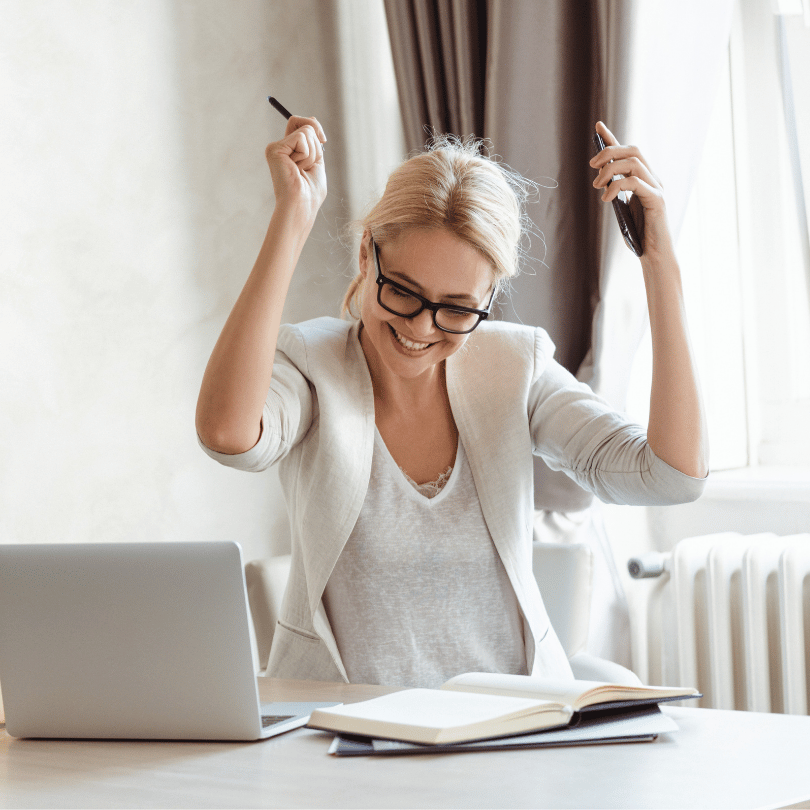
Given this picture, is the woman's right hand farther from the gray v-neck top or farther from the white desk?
the white desk

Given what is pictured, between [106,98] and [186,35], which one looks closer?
[106,98]

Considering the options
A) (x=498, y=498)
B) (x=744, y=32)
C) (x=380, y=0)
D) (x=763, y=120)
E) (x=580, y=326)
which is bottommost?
(x=498, y=498)

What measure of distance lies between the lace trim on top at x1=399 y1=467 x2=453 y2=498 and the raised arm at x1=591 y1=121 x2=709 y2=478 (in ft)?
1.08

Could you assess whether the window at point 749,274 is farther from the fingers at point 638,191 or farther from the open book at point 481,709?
the open book at point 481,709

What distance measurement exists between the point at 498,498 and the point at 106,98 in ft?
4.22

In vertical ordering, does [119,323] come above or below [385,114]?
below

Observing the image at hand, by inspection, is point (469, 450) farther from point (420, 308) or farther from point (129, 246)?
point (129, 246)

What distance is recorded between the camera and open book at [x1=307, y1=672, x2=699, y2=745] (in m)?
0.88

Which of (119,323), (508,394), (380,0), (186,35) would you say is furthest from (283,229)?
(380,0)

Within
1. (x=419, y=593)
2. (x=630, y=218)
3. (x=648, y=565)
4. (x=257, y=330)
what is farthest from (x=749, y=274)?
(x=257, y=330)

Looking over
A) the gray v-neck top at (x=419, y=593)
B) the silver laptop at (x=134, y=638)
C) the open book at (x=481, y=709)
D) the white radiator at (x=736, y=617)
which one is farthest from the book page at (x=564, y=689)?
the white radiator at (x=736, y=617)

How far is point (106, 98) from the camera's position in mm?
2068

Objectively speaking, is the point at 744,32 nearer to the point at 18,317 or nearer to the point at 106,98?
the point at 106,98

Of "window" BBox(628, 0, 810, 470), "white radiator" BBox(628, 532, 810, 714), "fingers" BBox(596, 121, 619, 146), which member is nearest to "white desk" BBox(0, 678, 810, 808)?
"fingers" BBox(596, 121, 619, 146)
